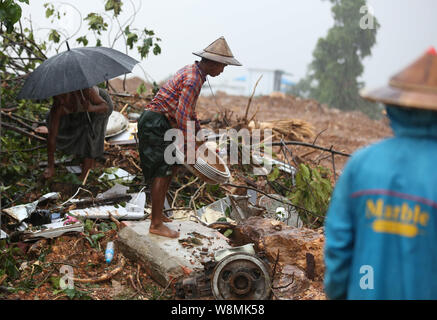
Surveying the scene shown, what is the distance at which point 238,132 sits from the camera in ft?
22.5

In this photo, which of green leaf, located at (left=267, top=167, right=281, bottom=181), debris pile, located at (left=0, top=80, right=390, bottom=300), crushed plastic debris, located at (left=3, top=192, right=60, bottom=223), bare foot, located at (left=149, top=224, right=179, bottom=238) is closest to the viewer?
debris pile, located at (left=0, top=80, right=390, bottom=300)

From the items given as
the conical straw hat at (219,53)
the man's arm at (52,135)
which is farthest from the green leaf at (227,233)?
the man's arm at (52,135)

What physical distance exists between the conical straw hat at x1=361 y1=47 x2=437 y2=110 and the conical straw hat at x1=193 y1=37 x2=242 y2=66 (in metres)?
2.11

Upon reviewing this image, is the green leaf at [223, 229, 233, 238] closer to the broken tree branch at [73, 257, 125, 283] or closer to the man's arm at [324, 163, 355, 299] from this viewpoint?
the broken tree branch at [73, 257, 125, 283]

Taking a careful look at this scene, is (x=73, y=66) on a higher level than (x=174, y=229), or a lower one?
higher

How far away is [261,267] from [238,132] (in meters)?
3.95

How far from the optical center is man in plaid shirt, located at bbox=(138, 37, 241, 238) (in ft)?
12.2

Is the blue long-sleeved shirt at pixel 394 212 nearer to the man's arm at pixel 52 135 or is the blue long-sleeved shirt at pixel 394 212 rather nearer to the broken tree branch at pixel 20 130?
the man's arm at pixel 52 135

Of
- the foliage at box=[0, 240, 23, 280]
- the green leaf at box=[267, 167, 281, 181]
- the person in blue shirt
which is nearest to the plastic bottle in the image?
the foliage at box=[0, 240, 23, 280]

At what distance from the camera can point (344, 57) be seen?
24.5m
